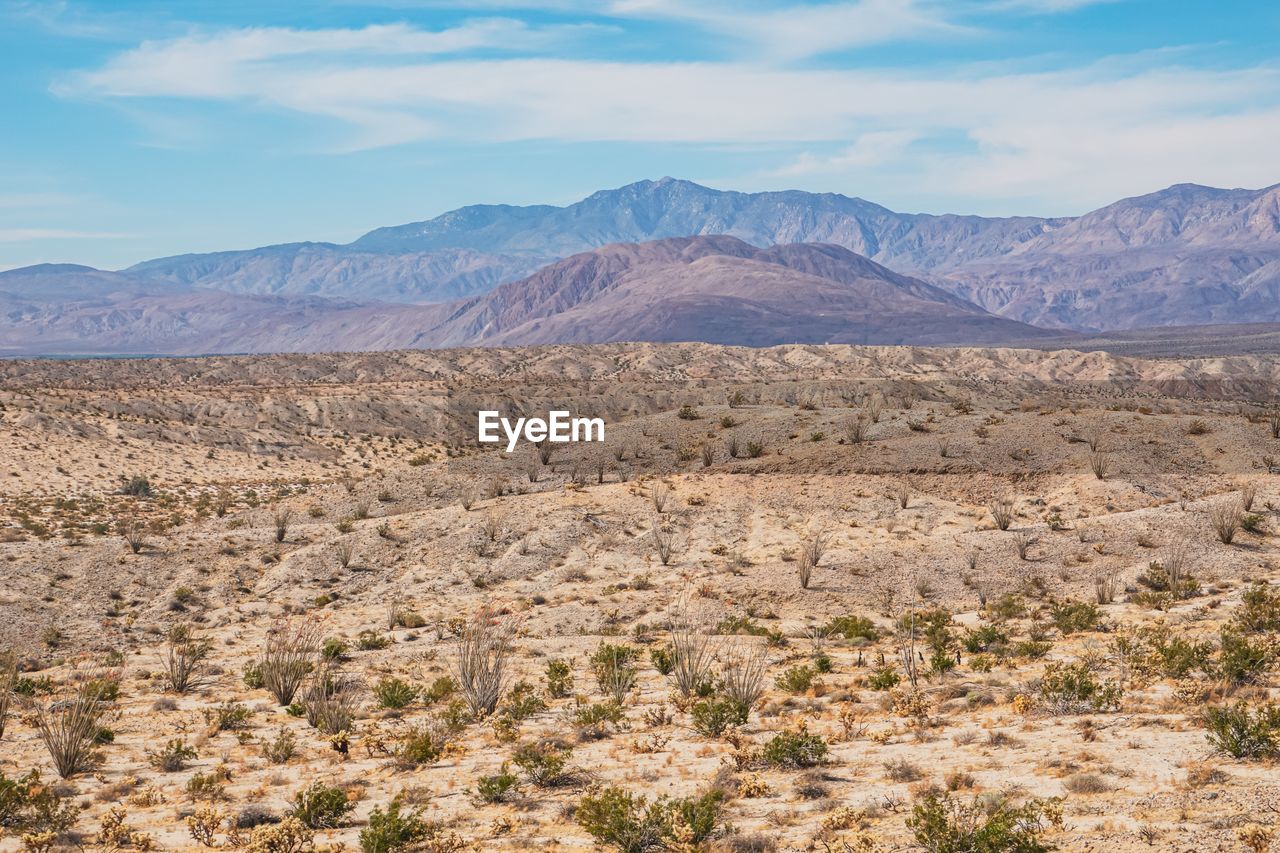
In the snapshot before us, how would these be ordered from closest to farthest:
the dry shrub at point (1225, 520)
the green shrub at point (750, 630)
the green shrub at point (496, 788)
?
the green shrub at point (496, 788) → the green shrub at point (750, 630) → the dry shrub at point (1225, 520)

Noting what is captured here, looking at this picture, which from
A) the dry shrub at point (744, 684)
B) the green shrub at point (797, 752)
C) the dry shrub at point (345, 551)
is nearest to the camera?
the green shrub at point (797, 752)

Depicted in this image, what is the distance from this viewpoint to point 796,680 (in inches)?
663

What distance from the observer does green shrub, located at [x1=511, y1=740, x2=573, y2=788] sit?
12961 millimetres

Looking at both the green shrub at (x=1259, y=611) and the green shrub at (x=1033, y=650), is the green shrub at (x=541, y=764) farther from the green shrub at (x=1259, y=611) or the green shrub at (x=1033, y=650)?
the green shrub at (x=1259, y=611)

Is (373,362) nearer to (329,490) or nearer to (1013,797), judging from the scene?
(329,490)

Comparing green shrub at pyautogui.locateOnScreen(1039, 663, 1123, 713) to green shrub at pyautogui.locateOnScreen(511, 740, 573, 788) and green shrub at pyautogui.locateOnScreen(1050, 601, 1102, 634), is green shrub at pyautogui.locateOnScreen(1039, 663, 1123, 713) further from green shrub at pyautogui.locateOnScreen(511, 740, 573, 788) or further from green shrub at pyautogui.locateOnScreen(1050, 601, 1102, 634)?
green shrub at pyautogui.locateOnScreen(511, 740, 573, 788)

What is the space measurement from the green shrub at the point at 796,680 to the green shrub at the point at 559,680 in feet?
12.4

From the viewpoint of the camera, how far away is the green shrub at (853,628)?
2139 centimetres

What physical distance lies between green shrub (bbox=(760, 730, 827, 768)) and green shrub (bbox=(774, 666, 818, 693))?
3679 millimetres

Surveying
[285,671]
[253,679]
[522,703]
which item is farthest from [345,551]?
[522,703]

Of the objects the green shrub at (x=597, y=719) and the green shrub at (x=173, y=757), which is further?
the green shrub at (x=597, y=719)

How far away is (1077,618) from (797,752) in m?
9.89

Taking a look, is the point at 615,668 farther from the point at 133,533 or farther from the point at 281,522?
the point at 133,533

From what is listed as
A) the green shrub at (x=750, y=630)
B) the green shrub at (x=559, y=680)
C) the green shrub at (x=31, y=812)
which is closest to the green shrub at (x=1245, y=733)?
the green shrub at (x=750, y=630)
